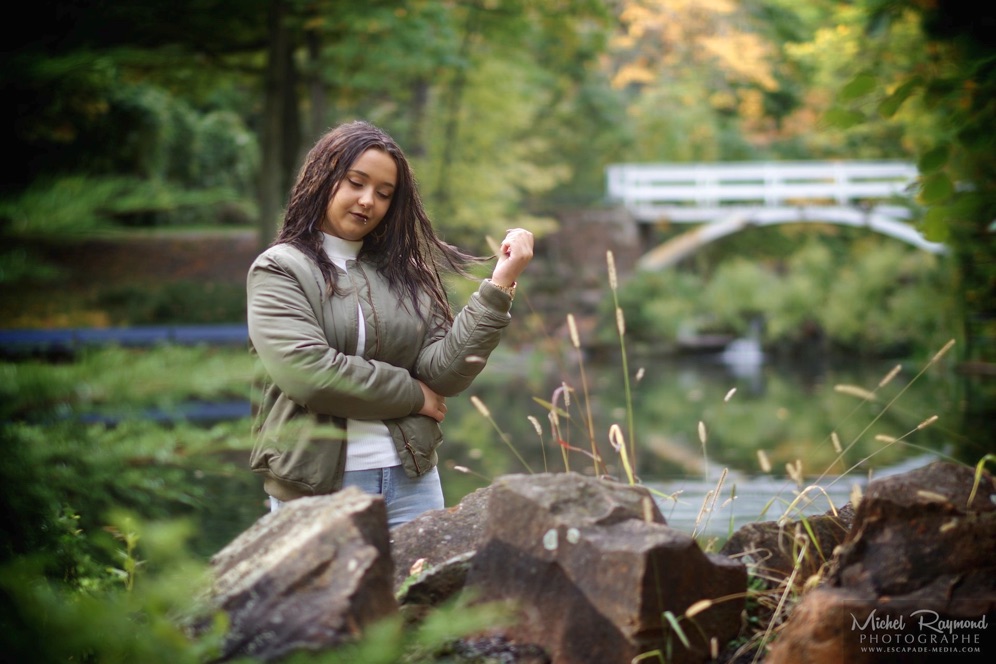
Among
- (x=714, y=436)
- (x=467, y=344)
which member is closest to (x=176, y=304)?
(x=714, y=436)

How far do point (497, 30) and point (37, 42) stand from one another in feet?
50.9

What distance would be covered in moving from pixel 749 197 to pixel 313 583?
26068mm

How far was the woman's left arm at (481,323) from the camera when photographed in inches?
91.7

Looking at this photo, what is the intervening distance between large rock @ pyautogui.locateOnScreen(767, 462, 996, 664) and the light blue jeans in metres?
0.94

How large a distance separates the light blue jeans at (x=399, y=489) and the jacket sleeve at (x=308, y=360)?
15 cm

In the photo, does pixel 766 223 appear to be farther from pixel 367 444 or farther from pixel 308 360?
pixel 308 360

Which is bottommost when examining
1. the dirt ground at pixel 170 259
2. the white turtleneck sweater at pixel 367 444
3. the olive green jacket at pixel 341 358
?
the dirt ground at pixel 170 259

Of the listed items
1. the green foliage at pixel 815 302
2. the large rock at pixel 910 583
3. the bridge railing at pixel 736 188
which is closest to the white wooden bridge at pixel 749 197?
the bridge railing at pixel 736 188

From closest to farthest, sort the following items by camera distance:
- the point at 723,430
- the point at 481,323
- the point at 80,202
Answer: the point at 80,202
the point at 481,323
the point at 723,430

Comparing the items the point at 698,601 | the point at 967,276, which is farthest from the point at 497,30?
the point at 698,601

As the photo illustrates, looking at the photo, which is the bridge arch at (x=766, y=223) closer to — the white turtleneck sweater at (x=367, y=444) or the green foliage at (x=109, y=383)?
the white turtleneck sweater at (x=367, y=444)

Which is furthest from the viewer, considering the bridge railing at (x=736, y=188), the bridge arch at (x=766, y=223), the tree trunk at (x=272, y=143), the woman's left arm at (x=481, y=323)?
the bridge railing at (x=736, y=188)

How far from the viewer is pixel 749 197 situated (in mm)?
26656

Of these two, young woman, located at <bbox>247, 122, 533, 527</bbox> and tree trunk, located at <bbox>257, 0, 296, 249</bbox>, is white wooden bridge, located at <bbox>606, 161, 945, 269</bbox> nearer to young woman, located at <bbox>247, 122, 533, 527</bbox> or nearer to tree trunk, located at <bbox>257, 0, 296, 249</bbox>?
tree trunk, located at <bbox>257, 0, 296, 249</bbox>
